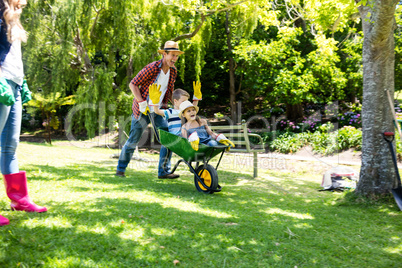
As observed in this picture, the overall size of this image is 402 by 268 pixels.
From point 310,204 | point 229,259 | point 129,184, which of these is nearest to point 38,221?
point 229,259

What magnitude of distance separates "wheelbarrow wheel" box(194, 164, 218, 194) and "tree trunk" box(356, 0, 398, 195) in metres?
1.91

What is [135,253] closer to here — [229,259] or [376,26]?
[229,259]

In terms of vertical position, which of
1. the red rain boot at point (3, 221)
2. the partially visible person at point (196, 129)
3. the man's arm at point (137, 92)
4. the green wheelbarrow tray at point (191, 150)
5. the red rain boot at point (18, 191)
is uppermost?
the man's arm at point (137, 92)

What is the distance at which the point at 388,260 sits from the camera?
2.57 m

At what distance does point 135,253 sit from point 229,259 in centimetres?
65

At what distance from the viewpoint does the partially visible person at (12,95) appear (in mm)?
2518

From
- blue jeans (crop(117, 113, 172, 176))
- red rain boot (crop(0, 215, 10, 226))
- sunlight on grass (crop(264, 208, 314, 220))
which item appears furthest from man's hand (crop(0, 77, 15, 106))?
sunlight on grass (crop(264, 208, 314, 220))

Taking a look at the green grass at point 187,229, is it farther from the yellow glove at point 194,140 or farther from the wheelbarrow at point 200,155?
the yellow glove at point 194,140

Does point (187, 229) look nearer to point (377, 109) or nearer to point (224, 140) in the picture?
point (224, 140)

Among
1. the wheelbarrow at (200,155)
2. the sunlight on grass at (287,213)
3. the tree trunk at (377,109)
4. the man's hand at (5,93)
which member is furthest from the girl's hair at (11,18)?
the tree trunk at (377,109)

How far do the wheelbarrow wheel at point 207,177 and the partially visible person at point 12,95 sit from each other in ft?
6.56

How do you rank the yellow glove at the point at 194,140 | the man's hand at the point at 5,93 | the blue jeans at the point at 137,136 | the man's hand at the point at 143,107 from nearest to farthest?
the man's hand at the point at 5,93
the yellow glove at the point at 194,140
the man's hand at the point at 143,107
the blue jeans at the point at 137,136

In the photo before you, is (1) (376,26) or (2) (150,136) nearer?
(1) (376,26)

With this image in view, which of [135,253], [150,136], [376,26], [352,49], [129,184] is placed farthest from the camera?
[150,136]
